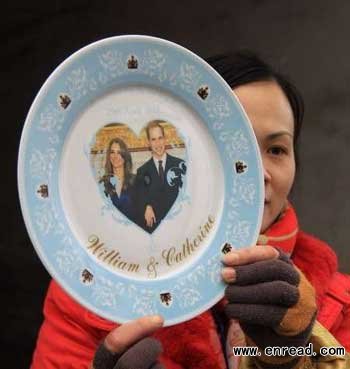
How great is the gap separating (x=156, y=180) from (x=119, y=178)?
5cm

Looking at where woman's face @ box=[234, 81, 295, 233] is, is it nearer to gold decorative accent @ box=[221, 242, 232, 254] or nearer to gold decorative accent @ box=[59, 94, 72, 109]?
gold decorative accent @ box=[221, 242, 232, 254]

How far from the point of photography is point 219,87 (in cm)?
68

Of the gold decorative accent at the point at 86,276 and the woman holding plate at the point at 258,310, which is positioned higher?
the gold decorative accent at the point at 86,276

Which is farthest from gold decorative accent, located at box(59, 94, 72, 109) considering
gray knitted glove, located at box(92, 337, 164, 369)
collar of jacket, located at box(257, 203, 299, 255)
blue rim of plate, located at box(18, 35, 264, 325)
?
collar of jacket, located at box(257, 203, 299, 255)

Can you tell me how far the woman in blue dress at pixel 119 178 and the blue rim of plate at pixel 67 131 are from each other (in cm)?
6

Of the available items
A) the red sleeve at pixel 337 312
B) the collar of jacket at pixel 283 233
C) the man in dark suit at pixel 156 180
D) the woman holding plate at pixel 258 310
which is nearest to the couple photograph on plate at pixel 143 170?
the man in dark suit at pixel 156 180

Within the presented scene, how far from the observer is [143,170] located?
671mm

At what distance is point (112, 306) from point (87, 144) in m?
0.18

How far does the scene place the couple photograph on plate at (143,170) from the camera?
2.16 ft

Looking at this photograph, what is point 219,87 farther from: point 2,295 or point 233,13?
point 2,295

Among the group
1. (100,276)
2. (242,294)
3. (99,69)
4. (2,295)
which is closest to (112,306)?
(100,276)

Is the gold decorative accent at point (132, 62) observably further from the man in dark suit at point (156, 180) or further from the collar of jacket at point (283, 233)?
the collar of jacket at point (283, 233)

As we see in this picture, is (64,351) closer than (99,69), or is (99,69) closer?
(99,69)

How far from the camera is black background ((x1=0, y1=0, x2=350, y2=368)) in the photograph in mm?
1422
